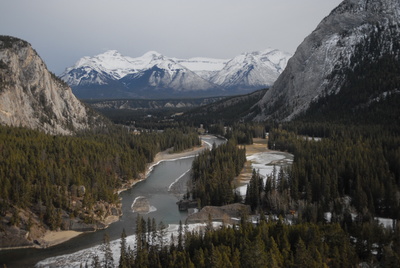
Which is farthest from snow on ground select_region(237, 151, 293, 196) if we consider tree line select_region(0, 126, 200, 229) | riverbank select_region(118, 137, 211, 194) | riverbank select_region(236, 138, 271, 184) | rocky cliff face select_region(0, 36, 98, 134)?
rocky cliff face select_region(0, 36, 98, 134)

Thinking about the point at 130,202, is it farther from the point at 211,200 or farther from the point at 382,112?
the point at 382,112

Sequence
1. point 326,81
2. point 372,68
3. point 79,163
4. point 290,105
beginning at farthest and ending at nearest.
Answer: point 290,105 < point 326,81 < point 372,68 < point 79,163

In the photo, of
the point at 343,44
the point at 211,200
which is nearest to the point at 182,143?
the point at 211,200

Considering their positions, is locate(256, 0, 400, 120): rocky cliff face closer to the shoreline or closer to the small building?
the shoreline

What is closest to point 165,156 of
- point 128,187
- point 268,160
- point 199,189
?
point 268,160

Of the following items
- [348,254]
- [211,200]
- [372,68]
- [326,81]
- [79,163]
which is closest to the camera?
[348,254]

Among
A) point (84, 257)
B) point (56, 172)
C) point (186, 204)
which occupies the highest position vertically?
point (56, 172)

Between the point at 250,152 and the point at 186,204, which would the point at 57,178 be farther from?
the point at 250,152
